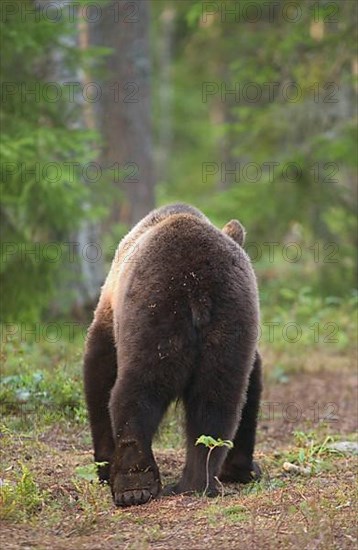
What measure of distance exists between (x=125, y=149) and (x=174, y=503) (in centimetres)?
1154

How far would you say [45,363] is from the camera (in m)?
10.6

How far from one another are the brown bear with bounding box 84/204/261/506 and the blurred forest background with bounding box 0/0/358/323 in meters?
3.96

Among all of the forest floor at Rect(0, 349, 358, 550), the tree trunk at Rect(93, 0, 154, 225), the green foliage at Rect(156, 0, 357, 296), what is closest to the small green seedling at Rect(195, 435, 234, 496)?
the forest floor at Rect(0, 349, 358, 550)

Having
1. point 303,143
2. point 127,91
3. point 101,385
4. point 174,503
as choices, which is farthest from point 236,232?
point 127,91

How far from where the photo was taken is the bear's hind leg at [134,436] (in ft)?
20.4

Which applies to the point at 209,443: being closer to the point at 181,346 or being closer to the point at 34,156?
the point at 181,346

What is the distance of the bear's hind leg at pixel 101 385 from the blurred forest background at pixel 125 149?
350cm

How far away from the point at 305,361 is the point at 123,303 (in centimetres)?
571

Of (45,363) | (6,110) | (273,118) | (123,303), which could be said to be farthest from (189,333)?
(273,118)

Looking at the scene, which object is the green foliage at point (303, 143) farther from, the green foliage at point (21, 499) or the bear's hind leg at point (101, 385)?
the green foliage at point (21, 499)

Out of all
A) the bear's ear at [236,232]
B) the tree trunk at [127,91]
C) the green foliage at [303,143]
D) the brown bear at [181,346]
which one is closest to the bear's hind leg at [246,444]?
the brown bear at [181,346]

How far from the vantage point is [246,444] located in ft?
24.4

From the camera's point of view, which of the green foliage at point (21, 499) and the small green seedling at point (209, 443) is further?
the small green seedling at point (209, 443)

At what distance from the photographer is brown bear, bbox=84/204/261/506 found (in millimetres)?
6230
